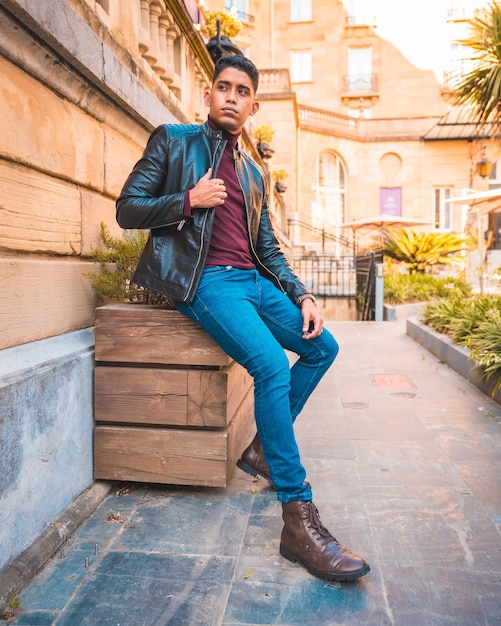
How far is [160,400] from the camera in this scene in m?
2.84

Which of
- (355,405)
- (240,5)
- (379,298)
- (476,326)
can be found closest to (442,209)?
(240,5)

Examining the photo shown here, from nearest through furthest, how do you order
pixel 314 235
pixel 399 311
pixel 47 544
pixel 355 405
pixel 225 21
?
pixel 47 544 < pixel 355 405 < pixel 225 21 < pixel 399 311 < pixel 314 235

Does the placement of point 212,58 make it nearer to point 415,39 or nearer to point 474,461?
point 474,461

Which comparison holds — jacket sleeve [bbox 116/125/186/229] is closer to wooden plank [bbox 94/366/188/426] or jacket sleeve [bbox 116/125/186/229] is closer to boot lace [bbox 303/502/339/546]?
wooden plank [bbox 94/366/188/426]

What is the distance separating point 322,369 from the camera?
9.58 ft

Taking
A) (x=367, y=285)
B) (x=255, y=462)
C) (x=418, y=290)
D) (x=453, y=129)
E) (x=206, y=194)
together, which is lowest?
(x=255, y=462)

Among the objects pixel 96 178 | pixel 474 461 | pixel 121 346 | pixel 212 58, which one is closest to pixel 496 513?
pixel 474 461

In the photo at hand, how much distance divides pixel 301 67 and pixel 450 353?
28.2 m

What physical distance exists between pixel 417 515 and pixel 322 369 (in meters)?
0.84

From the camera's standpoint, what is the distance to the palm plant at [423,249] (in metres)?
17.3

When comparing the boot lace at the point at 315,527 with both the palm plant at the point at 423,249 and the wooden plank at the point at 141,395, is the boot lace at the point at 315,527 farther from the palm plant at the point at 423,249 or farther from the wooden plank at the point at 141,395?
the palm plant at the point at 423,249

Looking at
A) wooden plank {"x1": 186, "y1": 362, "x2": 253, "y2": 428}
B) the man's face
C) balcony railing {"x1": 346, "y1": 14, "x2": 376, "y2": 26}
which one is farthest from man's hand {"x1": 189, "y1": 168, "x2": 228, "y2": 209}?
balcony railing {"x1": 346, "y1": 14, "x2": 376, "y2": 26}

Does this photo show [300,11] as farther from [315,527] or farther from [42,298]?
[315,527]

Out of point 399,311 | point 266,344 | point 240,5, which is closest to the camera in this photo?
point 266,344
